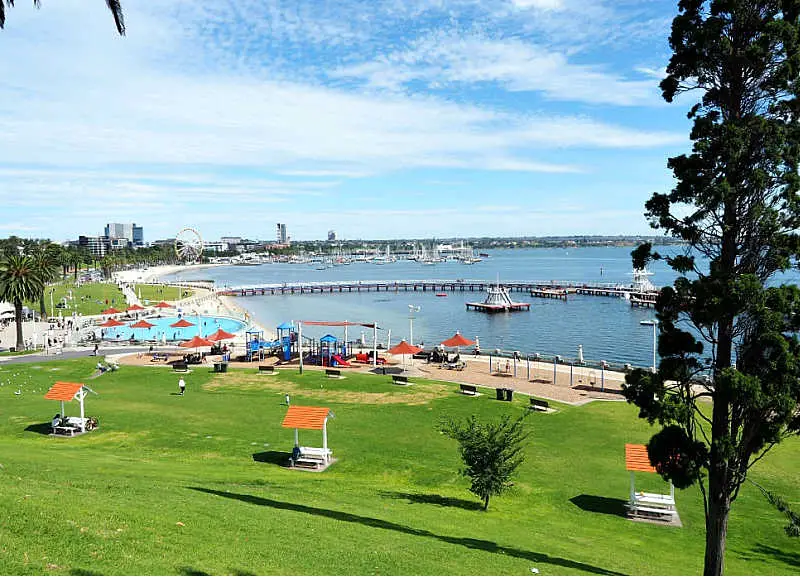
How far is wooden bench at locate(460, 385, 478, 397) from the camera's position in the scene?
104ft

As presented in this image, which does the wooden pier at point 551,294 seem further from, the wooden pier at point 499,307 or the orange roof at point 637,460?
the orange roof at point 637,460

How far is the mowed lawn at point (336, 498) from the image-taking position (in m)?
10.3

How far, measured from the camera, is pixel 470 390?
3183cm

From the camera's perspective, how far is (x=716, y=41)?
489 inches

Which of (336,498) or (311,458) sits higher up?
(336,498)

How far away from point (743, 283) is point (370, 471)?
13.0 metres

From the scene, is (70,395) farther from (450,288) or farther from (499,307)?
(450,288)

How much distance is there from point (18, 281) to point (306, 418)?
41313 mm

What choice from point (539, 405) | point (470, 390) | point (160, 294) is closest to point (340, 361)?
point (470, 390)

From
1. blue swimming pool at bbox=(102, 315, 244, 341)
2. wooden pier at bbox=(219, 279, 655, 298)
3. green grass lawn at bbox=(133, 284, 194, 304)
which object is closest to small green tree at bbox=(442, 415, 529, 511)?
blue swimming pool at bbox=(102, 315, 244, 341)

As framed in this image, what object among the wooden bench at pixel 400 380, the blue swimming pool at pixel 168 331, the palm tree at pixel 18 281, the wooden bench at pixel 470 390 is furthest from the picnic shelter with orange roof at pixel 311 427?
the blue swimming pool at pixel 168 331

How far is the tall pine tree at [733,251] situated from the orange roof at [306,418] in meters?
10.9

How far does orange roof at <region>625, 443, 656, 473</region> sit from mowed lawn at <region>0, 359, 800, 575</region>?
1338mm

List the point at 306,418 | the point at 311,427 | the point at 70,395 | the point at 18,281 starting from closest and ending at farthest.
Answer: the point at 311,427 → the point at 306,418 → the point at 70,395 → the point at 18,281
